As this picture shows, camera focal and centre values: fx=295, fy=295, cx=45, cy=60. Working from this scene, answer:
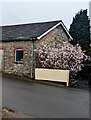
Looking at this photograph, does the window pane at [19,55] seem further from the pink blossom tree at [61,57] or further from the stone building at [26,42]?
the pink blossom tree at [61,57]

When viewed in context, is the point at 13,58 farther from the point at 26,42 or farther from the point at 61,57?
the point at 61,57

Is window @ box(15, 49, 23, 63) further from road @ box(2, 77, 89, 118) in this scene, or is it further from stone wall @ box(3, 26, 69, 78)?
road @ box(2, 77, 89, 118)

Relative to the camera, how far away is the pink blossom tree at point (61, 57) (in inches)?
1044

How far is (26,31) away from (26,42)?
2536 millimetres

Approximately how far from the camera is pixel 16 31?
102ft

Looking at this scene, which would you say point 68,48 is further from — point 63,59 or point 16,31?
point 16,31

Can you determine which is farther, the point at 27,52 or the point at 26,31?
the point at 26,31

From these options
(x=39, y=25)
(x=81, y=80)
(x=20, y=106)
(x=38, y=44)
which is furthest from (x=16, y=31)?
(x=20, y=106)

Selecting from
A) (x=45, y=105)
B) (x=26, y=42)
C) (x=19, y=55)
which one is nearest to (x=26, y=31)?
(x=26, y=42)

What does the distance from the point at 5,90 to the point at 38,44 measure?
35.3 feet

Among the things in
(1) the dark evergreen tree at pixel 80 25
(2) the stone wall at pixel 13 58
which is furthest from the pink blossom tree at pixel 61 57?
(1) the dark evergreen tree at pixel 80 25

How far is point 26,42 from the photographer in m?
27.8

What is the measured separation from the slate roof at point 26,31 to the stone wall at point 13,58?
0.57m

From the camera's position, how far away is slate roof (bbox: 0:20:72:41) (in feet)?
92.5
